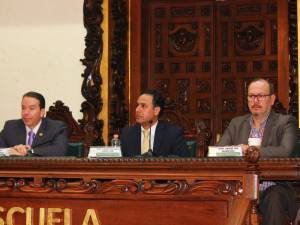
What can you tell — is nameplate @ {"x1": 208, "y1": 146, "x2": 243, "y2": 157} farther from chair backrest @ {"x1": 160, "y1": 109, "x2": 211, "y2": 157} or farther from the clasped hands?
the clasped hands

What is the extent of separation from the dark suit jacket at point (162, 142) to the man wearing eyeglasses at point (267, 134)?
32cm

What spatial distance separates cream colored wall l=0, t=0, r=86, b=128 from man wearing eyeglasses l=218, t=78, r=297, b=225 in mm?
2212

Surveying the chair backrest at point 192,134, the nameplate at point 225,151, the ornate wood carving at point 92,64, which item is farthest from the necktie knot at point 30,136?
the nameplate at point 225,151

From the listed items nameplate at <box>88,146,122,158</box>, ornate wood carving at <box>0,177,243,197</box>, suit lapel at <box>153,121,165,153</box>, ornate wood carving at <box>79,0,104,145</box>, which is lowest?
ornate wood carving at <box>0,177,243,197</box>

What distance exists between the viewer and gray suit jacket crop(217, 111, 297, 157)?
4.61 meters

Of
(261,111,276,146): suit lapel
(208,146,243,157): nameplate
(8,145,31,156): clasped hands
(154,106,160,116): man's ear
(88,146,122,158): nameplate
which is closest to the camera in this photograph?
(208,146,243,157): nameplate

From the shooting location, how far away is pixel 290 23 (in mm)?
6348

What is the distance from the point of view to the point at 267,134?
4.88m

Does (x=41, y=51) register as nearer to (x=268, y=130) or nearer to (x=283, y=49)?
(x=283, y=49)

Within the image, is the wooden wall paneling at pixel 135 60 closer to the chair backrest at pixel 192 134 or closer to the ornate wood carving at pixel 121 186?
the chair backrest at pixel 192 134

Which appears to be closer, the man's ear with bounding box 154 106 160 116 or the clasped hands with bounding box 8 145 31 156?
the clasped hands with bounding box 8 145 31 156

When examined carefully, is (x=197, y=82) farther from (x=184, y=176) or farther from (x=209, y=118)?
(x=184, y=176)

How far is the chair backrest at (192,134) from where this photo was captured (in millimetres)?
5578

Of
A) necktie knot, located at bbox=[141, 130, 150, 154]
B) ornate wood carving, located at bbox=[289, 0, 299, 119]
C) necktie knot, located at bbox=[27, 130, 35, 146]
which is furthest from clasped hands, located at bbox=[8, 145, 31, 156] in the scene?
ornate wood carving, located at bbox=[289, 0, 299, 119]
